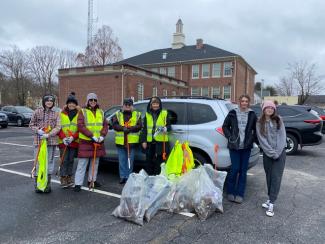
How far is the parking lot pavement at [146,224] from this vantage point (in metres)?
3.63

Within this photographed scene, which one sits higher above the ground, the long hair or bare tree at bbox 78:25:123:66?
bare tree at bbox 78:25:123:66

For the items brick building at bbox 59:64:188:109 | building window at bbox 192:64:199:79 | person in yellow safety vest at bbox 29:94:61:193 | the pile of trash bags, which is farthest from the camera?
building window at bbox 192:64:199:79

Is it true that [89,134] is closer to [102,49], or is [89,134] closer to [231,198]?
[231,198]

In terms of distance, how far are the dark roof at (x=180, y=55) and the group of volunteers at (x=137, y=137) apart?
1609 inches

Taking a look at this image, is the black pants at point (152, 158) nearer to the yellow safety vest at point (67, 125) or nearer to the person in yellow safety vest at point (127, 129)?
the person in yellow safety vest at point (127, 129)

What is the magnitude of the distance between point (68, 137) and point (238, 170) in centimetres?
296

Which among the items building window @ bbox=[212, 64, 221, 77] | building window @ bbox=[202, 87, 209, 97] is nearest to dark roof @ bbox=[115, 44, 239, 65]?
building window @ bbox=[212, 64, 221, 77]

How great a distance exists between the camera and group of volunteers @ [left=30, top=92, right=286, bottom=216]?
4.50m

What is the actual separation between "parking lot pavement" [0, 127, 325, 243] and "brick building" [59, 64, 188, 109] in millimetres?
24421

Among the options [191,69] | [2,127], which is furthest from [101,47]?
[2,127]

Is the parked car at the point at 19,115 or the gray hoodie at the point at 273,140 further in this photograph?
the parked car at the point at 19,115

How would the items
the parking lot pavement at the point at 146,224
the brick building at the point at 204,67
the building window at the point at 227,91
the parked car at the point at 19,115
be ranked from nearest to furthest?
the parking lot pavement at the point at 146,224, the parked car at the point at 19,115, the brick building at the point at 204,67, the building window at the point at 227,91

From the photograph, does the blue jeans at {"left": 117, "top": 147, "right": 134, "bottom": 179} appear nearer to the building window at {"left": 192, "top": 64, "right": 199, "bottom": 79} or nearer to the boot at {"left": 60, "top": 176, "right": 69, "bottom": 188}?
the boot at {"left": 60, "top": 176, "right": 69, "bottom": 188}

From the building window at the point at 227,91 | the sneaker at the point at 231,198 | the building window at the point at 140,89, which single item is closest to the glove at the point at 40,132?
the sneaker at the point at 231,198
